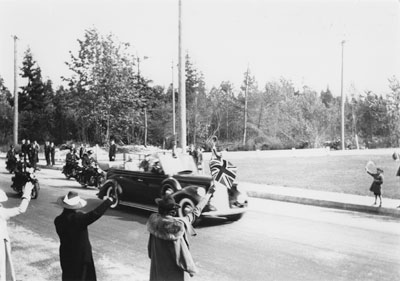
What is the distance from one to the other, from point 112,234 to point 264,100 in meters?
38.5

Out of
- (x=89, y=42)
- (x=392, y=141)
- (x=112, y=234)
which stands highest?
(x=89, y=42)

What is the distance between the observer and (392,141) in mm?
29859

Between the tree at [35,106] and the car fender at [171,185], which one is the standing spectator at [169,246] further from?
the tree at [35,106]

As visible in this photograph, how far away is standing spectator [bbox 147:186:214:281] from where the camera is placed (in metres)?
3.40

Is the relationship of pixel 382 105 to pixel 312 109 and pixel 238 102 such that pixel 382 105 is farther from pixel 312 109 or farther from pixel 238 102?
pixel 238 102

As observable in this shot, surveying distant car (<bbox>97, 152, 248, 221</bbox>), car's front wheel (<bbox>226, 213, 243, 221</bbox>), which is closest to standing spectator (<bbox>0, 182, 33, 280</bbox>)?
distant car (<bbox>97, 152, 248, 221</bbox>)

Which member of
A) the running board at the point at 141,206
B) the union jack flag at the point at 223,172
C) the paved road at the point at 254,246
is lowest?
the paved road at the point at 254,246

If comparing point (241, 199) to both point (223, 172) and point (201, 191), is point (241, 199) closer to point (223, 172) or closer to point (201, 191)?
point (201, 191)

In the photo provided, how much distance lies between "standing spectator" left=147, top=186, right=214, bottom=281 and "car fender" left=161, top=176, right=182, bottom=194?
4828 millimetres

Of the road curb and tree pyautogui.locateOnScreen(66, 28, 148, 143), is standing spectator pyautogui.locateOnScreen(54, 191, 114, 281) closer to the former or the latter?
tree pyautogui.locateOnScreen(66, 28, 148, 143)

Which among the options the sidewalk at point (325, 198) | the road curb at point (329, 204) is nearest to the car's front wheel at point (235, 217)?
the sidewalk at point (325, 198)

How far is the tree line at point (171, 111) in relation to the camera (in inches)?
442

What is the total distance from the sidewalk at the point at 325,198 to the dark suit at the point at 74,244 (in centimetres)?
548

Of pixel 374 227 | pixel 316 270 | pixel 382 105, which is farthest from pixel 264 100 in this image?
pixel 316 270
